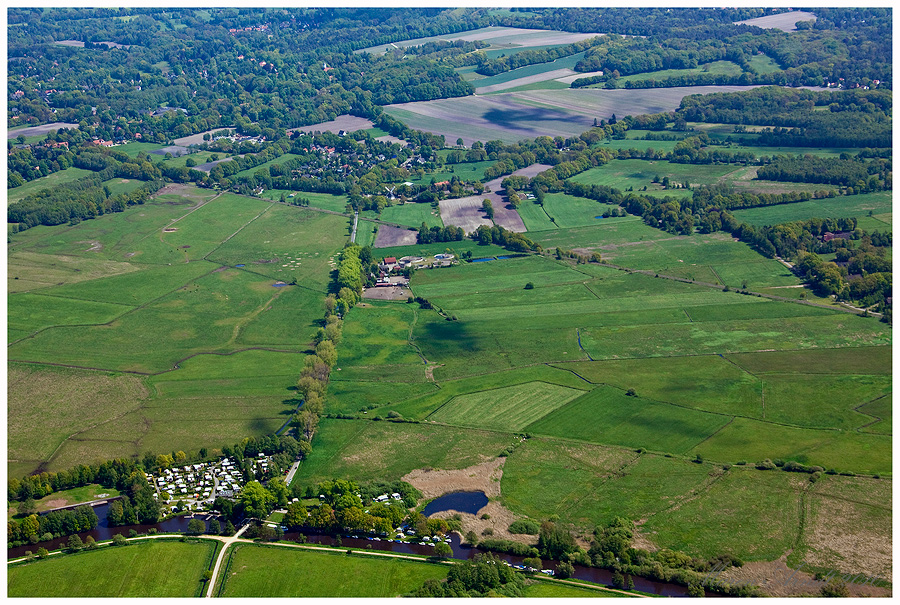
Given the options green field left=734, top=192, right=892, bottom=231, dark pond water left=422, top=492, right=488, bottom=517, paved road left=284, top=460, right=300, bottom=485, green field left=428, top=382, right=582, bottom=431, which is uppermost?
green field left=734, top=192, right=892, bottom=231

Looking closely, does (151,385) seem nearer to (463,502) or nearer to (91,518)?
(91,518)

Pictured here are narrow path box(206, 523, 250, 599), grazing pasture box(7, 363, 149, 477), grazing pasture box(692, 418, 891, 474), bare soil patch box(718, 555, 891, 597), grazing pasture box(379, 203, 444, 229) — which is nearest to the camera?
bare soil patch box(718, 555, 891, 597)

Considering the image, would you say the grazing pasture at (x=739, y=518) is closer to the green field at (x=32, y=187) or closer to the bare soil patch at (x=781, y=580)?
the bare soil patch at (x=781, y=580)

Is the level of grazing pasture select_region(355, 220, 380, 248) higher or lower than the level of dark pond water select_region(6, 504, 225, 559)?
higher

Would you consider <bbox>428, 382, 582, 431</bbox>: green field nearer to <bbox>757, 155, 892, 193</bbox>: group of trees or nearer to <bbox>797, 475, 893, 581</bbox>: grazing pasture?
<bbox>797, 475, 893, 581</bbox>: grazing pasture

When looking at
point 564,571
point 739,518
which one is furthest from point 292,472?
point 739,518

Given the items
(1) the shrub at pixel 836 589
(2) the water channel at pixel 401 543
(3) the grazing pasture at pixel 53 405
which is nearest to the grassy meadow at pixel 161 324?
(3) the grazing pasture at pixel 53 405

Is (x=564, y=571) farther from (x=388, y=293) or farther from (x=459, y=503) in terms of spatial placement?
(x=388, y=293)

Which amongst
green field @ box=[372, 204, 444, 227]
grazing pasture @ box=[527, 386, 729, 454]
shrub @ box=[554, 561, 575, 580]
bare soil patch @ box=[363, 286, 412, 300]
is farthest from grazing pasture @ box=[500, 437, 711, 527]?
green field @ box=[372, 204, 444, 227]
